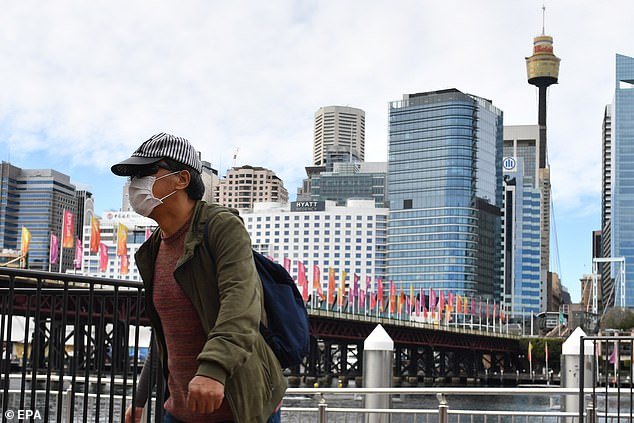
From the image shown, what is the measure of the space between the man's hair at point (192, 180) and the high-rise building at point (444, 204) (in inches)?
7313

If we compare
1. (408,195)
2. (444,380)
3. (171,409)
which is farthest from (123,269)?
(408,195)

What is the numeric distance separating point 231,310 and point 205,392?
12.0 inches

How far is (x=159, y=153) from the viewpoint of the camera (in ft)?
12.5

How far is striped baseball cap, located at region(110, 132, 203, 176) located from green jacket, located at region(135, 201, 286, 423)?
0.66 ft

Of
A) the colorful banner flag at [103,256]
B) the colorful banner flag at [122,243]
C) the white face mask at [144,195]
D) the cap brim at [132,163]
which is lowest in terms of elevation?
the white face mask at [144,195]

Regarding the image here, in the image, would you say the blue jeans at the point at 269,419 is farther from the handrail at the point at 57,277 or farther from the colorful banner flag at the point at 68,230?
the colorful banner flag at the point at 68,230

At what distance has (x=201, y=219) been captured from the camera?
3.77m

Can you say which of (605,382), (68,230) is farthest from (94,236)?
(605,382)

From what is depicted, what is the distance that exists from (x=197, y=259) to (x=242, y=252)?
0.67 feet

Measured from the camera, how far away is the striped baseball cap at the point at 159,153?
3.79 m

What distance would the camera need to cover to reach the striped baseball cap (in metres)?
3.79

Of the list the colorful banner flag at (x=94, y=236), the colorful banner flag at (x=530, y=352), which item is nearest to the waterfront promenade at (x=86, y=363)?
the colorful banner flag at (x=94, y=236)

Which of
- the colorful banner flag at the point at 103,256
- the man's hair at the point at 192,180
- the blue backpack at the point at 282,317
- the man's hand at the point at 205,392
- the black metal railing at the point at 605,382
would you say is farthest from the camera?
the colorful banner flag at the point at 103,256

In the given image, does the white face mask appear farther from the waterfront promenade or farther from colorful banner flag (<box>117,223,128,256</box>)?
colorful banner flag (<box>117,223,128,256</box>)
